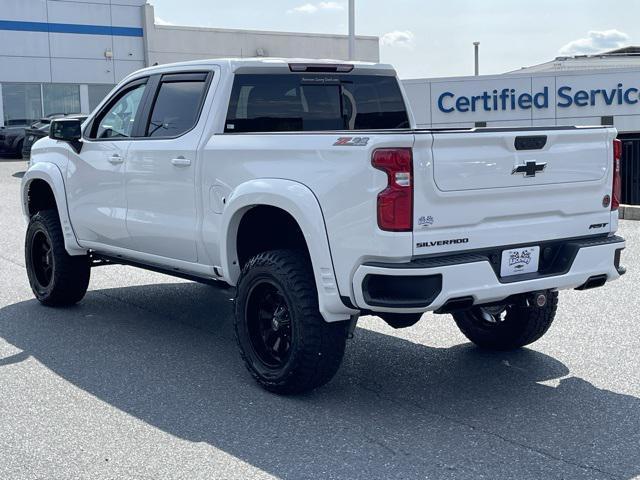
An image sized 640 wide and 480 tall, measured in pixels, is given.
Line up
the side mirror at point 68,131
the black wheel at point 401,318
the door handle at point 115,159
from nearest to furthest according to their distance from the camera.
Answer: the black wheel at point 401,318 < the door handle at point 115,159 < the side mirror at point 68,131

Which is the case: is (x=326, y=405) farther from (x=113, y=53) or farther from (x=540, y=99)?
(x=113, y=53)

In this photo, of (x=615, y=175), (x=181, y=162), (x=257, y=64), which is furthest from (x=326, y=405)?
(x=257, y=64)

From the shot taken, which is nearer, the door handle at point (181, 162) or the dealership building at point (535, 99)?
the door handle at point (181, 162)

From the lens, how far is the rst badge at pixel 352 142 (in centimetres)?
477

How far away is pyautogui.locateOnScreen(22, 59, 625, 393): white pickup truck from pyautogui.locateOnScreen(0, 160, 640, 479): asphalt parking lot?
1.20 ft

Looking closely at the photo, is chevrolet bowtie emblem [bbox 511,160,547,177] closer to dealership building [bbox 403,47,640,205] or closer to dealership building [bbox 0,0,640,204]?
dealership building [bbox 403,47,640,205]

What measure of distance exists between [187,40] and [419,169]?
42.1 metres

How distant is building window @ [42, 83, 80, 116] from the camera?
4159cm

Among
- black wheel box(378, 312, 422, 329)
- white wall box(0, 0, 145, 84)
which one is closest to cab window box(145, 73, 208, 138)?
black wheel box(378, 312, 422, 329)

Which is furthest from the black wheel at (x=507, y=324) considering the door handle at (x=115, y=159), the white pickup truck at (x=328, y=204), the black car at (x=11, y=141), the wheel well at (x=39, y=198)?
the black car at (x=11, y=141)

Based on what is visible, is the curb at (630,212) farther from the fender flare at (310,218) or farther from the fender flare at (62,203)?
the fender flare at (310,218)

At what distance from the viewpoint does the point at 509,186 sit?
16.5 ft

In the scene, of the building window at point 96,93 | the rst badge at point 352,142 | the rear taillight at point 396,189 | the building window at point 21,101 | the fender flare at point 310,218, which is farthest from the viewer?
the building window at point 96,93

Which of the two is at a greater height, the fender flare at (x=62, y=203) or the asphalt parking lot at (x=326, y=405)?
the fender flare at (x=62, y=203)
